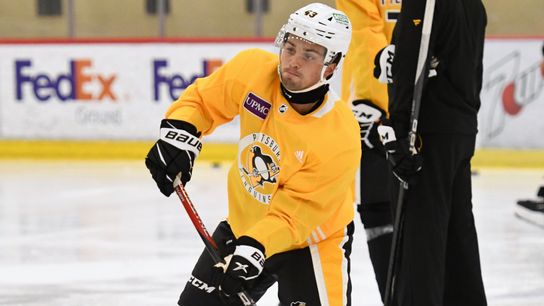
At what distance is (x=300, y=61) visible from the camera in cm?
274

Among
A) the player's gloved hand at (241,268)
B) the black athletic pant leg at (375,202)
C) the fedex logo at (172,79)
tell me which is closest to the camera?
the player's gloved hand at (241,268)

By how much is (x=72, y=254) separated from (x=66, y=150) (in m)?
3.68

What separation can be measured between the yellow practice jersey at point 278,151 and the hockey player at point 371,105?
71 centimetres

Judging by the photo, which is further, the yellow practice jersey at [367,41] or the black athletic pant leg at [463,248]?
the yellow practice jersey at [367,41]

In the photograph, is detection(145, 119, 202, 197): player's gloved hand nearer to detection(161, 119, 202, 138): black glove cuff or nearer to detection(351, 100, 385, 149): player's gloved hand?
detection(161, 119, 202, 138): black glove cuff

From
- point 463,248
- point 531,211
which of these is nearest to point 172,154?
point 463,248

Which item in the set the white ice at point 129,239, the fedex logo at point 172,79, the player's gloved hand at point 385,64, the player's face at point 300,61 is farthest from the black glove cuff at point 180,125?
the fedex logo at point 172,79

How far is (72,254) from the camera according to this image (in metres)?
4.87

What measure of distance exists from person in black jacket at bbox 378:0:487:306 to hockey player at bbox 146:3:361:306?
165 millimetres

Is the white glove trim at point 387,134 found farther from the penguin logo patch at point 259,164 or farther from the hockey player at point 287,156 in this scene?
the penguin logo patch at point 259,164

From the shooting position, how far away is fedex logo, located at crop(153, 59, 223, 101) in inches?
325

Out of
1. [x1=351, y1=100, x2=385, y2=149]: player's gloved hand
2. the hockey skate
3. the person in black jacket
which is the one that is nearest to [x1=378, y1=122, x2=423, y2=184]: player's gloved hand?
the person in black jacket

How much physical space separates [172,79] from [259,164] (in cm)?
554

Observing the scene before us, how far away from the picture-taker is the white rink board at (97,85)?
27.3 feet
